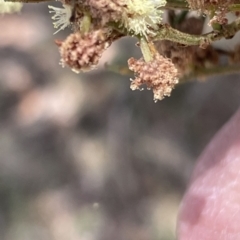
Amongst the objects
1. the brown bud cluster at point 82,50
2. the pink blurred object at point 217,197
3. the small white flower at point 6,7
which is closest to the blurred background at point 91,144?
the pink blurred object at point 217,197

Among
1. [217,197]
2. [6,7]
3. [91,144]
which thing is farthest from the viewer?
[91,144]

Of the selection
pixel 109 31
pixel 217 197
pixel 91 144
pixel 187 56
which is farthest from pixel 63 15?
pixel 91 144

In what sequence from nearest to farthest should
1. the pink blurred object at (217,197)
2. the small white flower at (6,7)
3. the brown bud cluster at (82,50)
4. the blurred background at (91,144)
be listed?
the brown bud cluster at (82,50), the small white flower at (6,7), the pink blurred object at (217,197), the blurred background at (91,144)

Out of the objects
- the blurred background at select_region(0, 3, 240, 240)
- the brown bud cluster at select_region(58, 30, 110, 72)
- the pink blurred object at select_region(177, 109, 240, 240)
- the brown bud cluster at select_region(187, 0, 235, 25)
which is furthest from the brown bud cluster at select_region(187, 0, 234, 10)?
the blurred background at select_region(0, 3, 240, 240)

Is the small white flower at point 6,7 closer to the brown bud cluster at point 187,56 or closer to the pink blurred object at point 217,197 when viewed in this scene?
the brown bud cluster at point 187,56

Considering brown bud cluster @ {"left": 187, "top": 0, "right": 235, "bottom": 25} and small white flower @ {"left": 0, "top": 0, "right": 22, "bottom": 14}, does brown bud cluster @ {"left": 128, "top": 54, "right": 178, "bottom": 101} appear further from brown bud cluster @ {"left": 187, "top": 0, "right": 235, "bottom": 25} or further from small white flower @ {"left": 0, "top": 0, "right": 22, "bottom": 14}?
small white flower @ {"left": 0, "top": 0, "right": 22, "bottom": 14}

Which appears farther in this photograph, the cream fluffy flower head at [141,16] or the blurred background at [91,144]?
the blurred background at [91,144]

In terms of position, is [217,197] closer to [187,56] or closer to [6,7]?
[187,56]
